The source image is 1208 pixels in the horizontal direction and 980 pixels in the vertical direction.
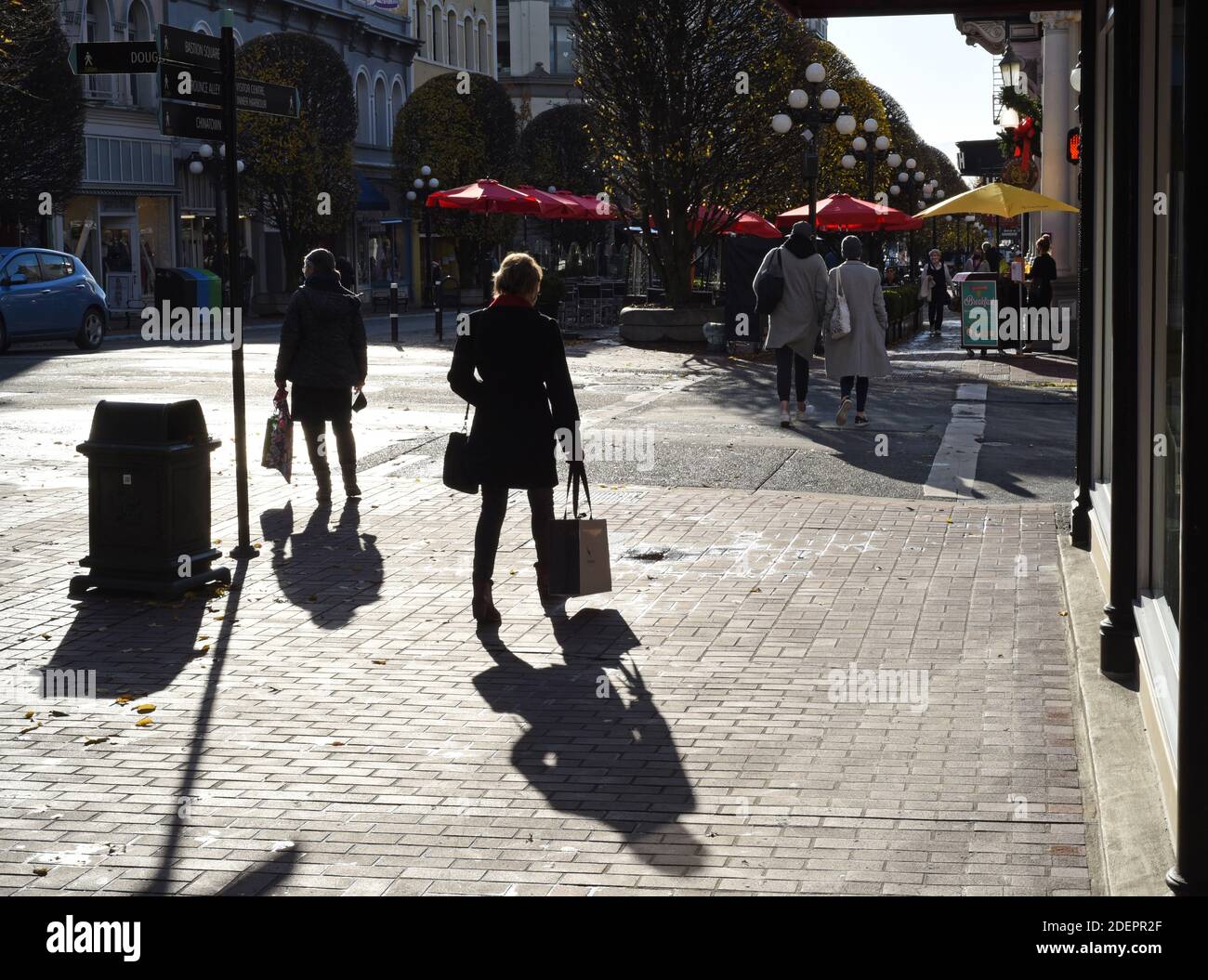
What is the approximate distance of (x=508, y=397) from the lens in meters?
8.15

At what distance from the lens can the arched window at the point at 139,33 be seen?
150 ft

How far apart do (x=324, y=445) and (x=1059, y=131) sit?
2495 cm

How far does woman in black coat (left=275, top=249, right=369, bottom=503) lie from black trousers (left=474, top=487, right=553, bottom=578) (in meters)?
3.41

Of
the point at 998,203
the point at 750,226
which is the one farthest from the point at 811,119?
the point at 750,226

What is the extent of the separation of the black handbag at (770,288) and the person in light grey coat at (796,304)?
0.03 m

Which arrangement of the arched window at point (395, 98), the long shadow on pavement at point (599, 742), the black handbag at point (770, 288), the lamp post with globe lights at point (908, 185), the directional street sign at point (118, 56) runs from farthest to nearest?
the arched window at point (395, 98) < the lamp post with globe lights at point (908, 185) < the black handbag at point (770, 288) < the directional street sign at point (118, 56) < the long shadow on pavement at point (599, 742)

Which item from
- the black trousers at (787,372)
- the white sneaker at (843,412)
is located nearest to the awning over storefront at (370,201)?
the black trousers at (787,372)

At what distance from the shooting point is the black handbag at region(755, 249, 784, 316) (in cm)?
1540

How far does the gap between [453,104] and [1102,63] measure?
45.6m

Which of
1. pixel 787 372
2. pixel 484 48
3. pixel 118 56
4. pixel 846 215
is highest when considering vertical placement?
pixel 484 48

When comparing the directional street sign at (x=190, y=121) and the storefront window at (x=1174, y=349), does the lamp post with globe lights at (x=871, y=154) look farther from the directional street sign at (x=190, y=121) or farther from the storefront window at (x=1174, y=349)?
the storefront window at (x=1174, y=349)

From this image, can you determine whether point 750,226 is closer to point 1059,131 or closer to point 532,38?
point 1059,131

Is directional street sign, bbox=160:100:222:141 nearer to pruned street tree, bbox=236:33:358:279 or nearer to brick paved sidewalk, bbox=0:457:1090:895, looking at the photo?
brick paved sidewalk, bbox=0:457:1090:895

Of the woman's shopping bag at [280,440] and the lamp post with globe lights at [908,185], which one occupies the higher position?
the lamp post with globe lights at [908,185]
